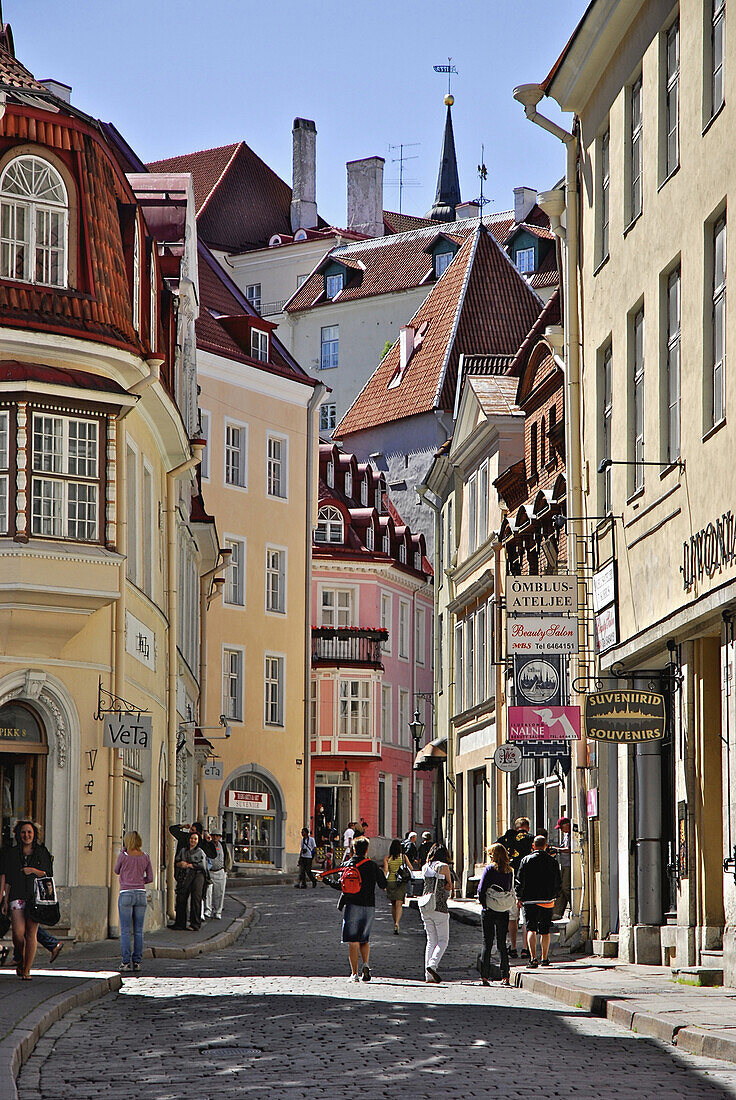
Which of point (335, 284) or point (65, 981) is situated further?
point (335, 284)

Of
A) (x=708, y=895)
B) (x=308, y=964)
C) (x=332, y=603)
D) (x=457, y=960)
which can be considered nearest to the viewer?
(x=708, y=895)

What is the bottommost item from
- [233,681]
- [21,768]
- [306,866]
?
[306,866]

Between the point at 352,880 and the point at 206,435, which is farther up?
the point at 206,435

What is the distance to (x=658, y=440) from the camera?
20.5 m

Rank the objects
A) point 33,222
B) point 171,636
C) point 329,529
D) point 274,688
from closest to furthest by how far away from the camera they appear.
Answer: point 33,222 < point 171,636 < point 274,688 < point 329,529


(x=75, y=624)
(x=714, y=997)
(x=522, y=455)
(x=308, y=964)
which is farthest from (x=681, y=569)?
(x=522, y=455)

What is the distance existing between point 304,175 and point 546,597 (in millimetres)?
70043

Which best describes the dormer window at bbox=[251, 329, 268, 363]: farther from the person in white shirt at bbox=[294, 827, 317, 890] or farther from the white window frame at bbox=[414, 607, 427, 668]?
the white window frame at bbox=[414, 607, 427, 668]

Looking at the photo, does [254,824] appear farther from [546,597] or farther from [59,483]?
[546,597]

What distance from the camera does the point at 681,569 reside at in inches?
763

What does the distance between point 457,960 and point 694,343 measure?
897 centimetres

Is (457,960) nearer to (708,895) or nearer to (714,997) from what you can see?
(708,895)

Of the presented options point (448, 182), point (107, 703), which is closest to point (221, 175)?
point (448, 182)

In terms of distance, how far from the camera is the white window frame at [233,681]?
5144 cm
